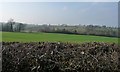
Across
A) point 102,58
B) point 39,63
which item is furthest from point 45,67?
point 102,58

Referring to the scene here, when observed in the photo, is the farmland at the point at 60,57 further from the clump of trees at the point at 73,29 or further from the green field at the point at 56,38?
the clump of trees at the point at 73,29

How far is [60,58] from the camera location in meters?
6.54

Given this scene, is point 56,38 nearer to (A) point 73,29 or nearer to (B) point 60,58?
(A) point 73,29

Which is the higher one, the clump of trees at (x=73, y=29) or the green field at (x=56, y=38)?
the clump of trees at (x=73, y=29)

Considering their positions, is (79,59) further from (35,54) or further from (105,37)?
(105,37)

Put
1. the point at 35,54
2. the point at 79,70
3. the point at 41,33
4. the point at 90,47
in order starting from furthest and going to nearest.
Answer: the point at 41,33, the point at 90,47, the point at 35,54, the point at 79,70

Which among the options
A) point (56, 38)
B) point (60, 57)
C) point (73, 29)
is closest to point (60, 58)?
point (60, 57)

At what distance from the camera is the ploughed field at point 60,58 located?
6.25m

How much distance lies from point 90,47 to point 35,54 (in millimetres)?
1475

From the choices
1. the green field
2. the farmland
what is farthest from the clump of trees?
the farmland

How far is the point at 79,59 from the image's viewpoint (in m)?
6.45

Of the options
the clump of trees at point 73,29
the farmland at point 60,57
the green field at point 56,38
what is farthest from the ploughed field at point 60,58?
the clump of trees at point 73,29

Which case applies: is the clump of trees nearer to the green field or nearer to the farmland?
the green field

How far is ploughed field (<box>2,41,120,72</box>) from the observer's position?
6.25 metres
